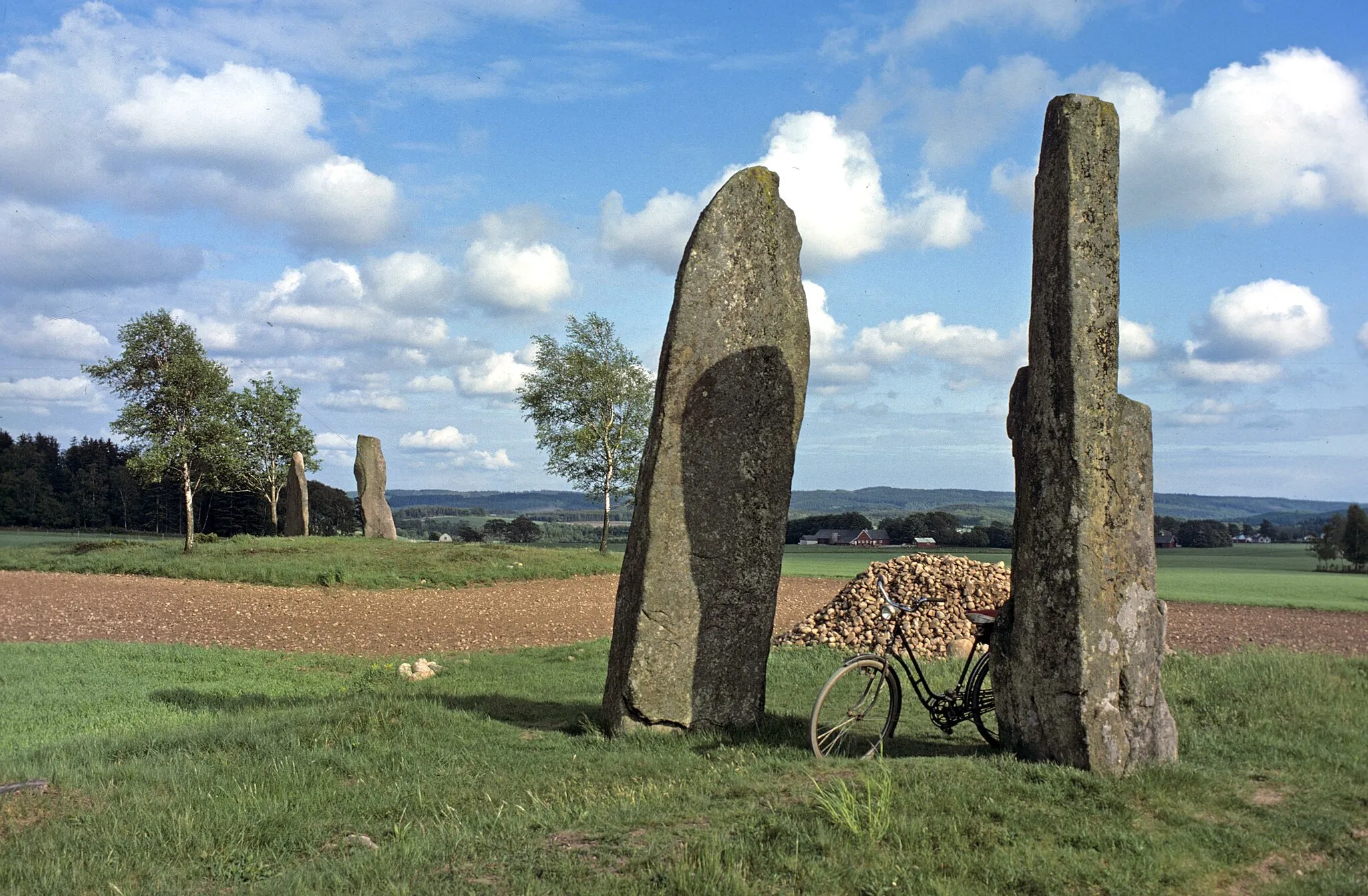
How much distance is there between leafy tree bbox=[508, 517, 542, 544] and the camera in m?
67.2

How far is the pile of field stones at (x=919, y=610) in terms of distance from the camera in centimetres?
1608

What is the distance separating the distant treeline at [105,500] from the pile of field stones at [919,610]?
53110mm

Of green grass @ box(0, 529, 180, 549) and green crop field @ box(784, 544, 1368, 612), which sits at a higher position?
green grass @ box(0, 529, 180, 549)

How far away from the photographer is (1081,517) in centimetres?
711

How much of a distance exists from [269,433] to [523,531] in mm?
Answer: 25520

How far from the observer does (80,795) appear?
7.25m

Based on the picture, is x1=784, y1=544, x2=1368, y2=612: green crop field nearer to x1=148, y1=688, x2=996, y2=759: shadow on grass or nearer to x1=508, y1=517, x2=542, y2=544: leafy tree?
x1=148, y1=688, x2=996, y2=759: shadow on grass

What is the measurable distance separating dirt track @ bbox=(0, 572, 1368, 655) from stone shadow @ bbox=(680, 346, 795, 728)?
951 centimetres

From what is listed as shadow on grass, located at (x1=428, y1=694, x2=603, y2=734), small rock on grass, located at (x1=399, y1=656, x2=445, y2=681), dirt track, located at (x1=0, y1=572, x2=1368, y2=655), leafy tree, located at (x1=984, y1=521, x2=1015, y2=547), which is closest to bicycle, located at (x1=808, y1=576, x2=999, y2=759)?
shadow on grass, located at (x1=428, y1=694, x2=603, y2=734)

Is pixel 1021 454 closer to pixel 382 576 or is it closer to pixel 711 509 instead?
pixel 711 509

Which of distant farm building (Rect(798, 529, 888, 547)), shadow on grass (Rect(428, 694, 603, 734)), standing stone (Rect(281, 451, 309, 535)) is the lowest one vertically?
distant farm building (Rect(798, 529, 888, 547))

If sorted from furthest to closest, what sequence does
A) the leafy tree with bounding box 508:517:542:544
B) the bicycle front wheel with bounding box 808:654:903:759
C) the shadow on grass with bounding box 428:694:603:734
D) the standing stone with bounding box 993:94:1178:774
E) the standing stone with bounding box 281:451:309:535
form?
the leafy tree with bounding box 508:517:542:544
the standing stone with bounding box 281:451:309:535
the shadow on grass with bounding box 428:694:603:734
the bicycle front wheel with bounding box 808:654:903:759
the standing stone with bounding box 993:94:1178:774

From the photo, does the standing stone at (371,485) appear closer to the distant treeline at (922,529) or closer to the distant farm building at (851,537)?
the distant treeline at (922,529)

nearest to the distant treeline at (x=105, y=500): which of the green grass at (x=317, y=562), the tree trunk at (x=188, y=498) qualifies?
the tree trunk at (x=188, y=498)
